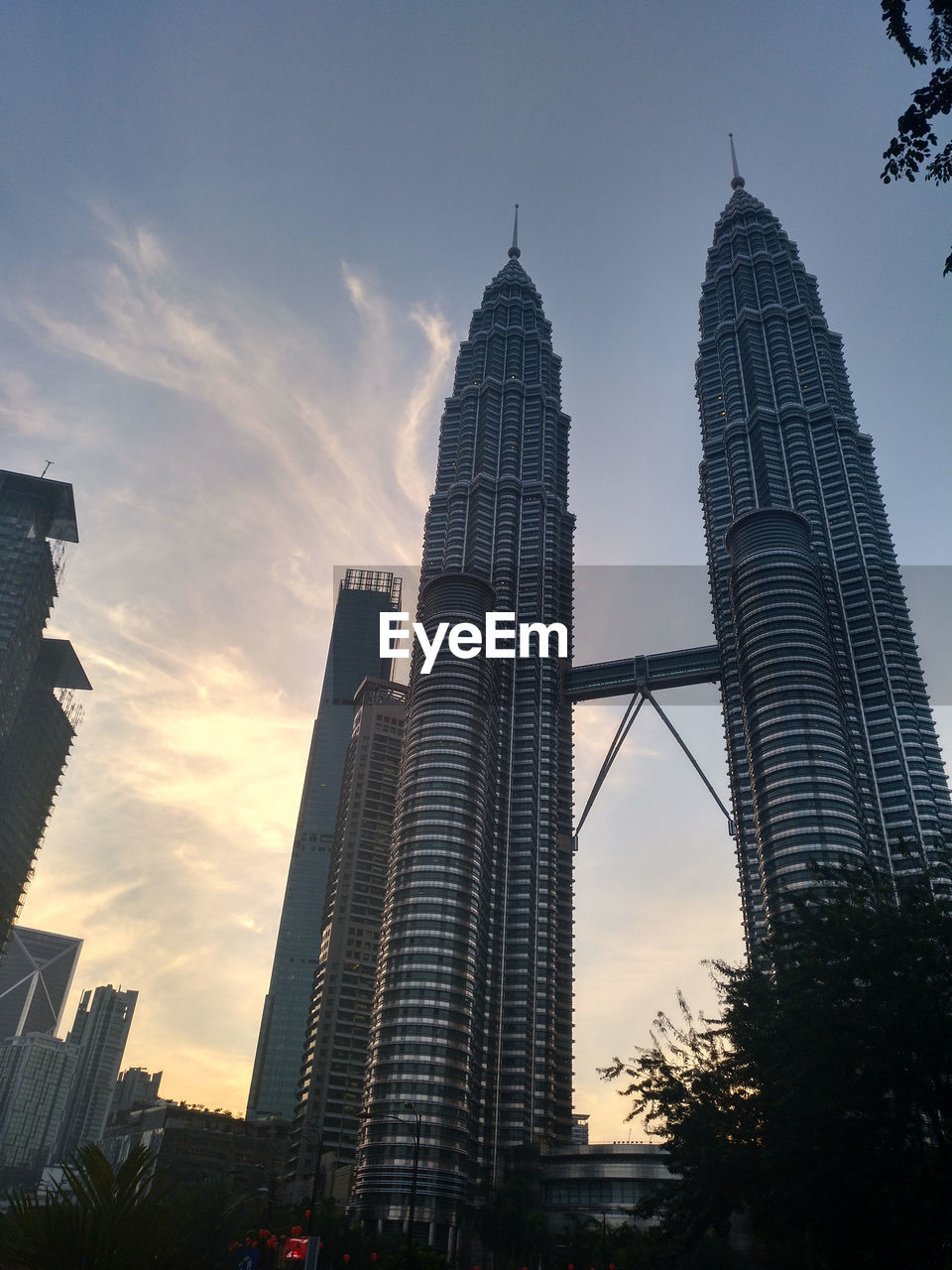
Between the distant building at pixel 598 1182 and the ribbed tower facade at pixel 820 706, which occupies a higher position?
the ribbed tower facade at pixel 820 706

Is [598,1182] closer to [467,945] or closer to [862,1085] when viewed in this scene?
[467,945]

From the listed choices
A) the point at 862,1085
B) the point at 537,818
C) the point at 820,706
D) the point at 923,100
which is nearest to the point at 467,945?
the point at 537,818

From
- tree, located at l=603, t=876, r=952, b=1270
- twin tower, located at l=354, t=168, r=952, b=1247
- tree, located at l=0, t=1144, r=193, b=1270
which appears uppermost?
twin tower, located at l=354, t=168, r=952, b=1247

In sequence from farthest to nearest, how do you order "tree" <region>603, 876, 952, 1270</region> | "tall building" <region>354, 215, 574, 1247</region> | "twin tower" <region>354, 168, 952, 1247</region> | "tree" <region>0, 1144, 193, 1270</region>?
"twin tower" <region>354, 168, 952, 1247</region> → "tall building" <region>354, 215, 574, 1247</region> → "tree" <region>603, 876, 952, 1270</region> → "tree" <region>0, 1144, 193, 1270</region>

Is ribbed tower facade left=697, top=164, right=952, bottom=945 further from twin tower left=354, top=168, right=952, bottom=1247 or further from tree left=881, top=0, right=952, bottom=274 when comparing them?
tree left=881, top=0, right=952, bottom=274

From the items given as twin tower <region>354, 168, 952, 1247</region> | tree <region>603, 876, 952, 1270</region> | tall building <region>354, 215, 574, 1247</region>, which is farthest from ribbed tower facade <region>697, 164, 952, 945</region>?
tree <region>603, 876, 952, 1270</region>

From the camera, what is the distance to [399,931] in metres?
154

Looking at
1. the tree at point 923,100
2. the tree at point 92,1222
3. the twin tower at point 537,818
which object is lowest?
the tree at point 92,1222

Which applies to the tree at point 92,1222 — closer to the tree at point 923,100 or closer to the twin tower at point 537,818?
the tree at point 923,100

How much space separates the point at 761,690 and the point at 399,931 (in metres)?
73.5

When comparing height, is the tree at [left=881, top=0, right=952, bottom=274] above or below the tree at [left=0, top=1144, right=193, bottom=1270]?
above

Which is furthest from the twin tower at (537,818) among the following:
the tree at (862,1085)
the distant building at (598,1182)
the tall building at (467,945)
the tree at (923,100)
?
the tree at (923,100)

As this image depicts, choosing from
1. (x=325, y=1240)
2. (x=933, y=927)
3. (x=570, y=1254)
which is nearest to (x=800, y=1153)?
(x=933, y=927)

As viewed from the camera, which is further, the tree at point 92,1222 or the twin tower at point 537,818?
the twin tower at point 537,818
